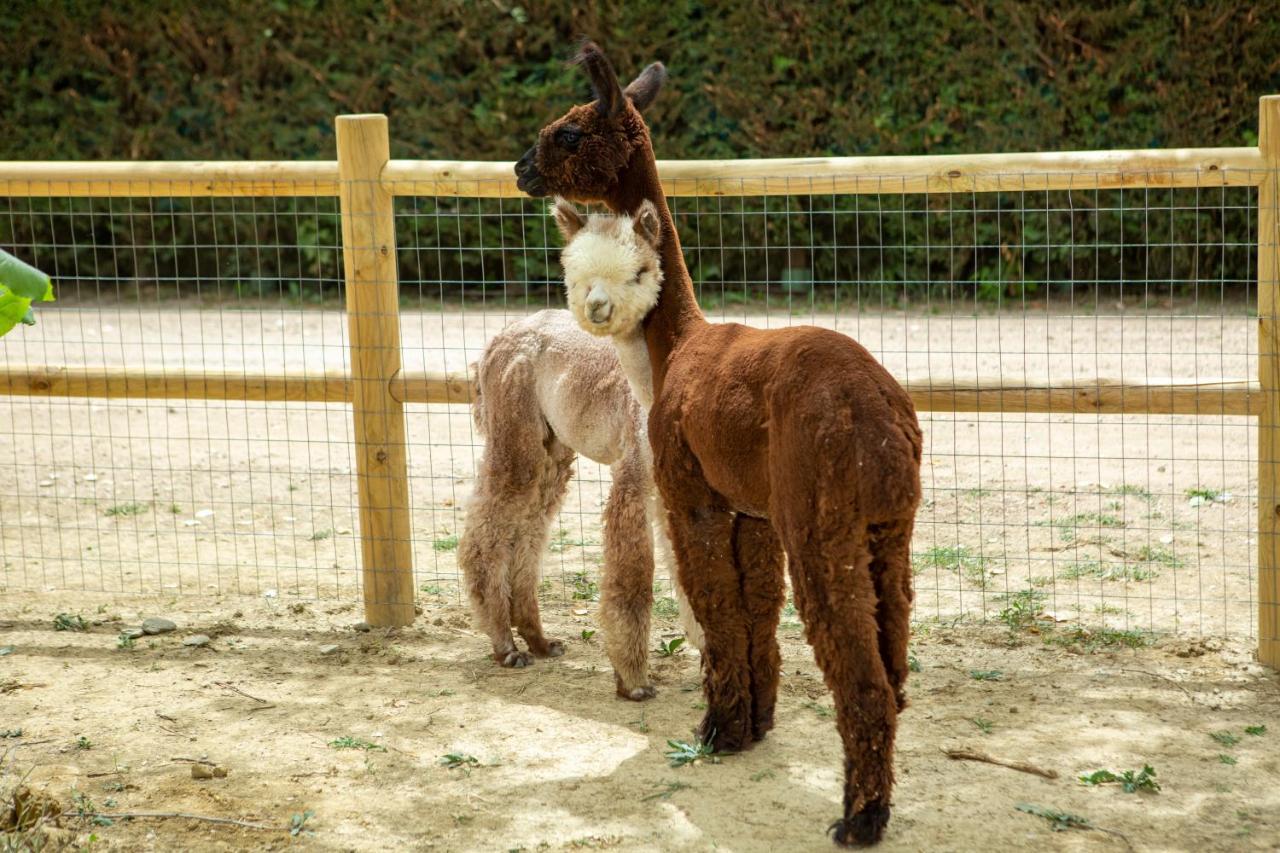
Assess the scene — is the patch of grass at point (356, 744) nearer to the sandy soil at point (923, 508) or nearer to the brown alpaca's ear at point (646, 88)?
the sandy soil at point (923, 508)

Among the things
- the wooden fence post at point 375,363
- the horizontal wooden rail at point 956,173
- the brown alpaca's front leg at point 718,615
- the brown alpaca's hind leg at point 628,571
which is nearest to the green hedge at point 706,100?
the wooden fence post at point 375,363

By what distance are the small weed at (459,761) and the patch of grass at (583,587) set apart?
1616 mm

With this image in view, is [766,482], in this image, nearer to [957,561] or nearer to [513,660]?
[513,660]

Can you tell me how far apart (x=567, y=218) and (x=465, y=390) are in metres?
1.36

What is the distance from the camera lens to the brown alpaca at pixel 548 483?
4648 mm

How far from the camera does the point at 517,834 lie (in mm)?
3848

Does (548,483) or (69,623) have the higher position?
(548,483)

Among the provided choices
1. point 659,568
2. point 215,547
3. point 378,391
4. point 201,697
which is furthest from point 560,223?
point 215,547

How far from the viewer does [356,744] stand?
177 inches

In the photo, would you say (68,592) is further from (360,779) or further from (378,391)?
(360,779)

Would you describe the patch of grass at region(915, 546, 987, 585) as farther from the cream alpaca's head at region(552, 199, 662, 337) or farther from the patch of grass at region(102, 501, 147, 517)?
the patch of grass at region(102, 501, 147, 517)

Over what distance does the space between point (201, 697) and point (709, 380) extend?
2.38 metres

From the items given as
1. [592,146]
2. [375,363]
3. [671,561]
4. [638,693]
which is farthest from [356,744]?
[592,146]

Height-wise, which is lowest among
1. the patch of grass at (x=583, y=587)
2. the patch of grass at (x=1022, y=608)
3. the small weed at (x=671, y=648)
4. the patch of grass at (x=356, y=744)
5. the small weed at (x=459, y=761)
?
the small weed at (x=459, y=761)
